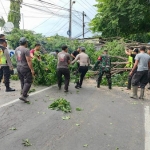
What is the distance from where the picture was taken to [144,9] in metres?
21.9

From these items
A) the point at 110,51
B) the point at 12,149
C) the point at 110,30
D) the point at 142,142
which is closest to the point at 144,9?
the point at 110,30

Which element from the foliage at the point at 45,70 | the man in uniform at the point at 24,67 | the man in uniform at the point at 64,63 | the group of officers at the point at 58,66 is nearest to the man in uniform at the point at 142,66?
the group of officers at the point at 58,66

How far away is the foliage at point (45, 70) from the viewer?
1022cm

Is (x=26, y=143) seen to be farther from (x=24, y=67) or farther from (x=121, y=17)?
(x=121, y=17)

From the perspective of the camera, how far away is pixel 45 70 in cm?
1041

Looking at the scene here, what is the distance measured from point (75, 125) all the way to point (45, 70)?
5096mm

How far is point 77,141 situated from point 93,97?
420 centimetres

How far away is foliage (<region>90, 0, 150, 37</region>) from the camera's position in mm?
21625

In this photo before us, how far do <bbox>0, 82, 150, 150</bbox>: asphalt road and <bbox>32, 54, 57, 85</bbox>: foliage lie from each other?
1.96 metres

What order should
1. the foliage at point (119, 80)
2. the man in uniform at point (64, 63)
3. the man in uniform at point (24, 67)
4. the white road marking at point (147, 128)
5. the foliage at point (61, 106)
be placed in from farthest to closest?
the foliage at point (119, 80) < the man in uniform at point (64, 63) < the man in uniform at point (24, 67) < the foliage at point (61, 106) < the white road marking at point (147, 128)

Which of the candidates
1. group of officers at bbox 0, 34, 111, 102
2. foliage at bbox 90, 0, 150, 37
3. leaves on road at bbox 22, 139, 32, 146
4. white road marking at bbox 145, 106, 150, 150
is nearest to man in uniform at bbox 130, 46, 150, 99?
white road marking at bbox 145, 106, 150, 150

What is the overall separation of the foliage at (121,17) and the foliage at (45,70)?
12.8 meters

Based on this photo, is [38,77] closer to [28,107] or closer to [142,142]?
[28,107]

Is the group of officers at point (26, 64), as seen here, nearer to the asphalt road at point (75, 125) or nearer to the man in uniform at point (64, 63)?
the man in uniform at point (64, 63)
